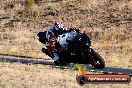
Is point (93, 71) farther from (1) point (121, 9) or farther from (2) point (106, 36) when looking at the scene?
(1) point (121, 9)

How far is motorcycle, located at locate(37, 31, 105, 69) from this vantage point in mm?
16633

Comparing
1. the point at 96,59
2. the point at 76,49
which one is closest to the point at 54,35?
the point at 76,49

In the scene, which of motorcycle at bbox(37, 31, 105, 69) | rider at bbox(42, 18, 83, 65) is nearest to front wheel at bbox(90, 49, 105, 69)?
motorcycle at bbox(37, 31, 105, 69)

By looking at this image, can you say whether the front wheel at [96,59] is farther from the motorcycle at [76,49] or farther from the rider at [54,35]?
the rider at [54,35]

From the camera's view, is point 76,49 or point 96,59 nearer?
point 76,49

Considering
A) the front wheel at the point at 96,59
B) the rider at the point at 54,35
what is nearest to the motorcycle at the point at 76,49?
the front wheel at the point at 96,59

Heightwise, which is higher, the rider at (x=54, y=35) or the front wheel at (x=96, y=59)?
the rider at (x=54, y=35)

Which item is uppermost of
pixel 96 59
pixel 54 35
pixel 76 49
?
pixel 54 35

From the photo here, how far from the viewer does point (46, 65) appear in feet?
79.5

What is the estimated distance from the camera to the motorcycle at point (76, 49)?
16633 millimetres

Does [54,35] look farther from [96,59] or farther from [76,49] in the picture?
[96,59]

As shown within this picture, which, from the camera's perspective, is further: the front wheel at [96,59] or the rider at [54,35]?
the rider at [54,35]

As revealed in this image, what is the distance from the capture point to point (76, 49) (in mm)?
16922

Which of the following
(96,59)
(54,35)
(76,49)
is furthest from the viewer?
(54,35)
